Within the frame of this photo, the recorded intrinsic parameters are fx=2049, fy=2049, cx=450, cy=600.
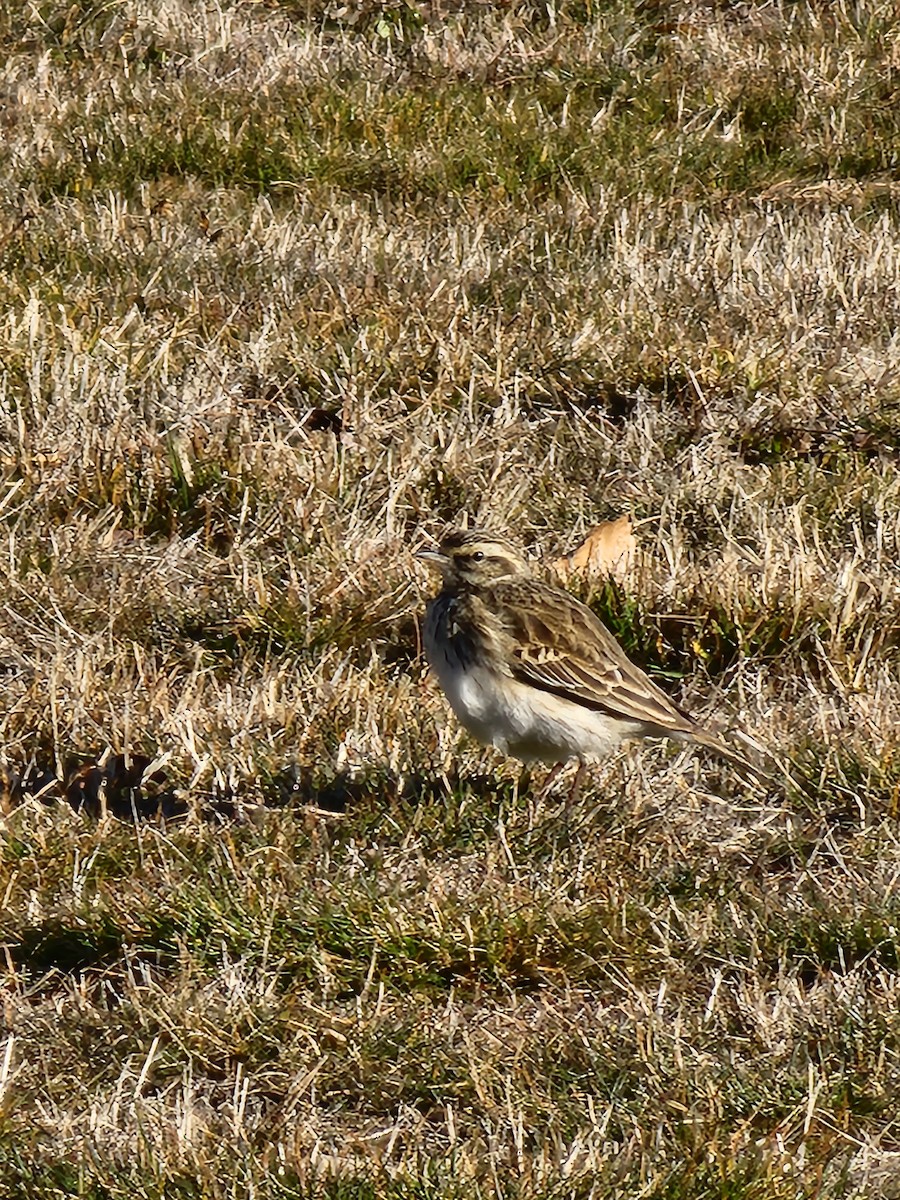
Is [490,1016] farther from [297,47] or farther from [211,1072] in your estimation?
[297,47]

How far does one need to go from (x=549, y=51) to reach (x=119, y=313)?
404 centimetres

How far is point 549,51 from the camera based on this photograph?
11617 millimetres

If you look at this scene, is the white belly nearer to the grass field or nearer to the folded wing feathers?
the folded wing feathers

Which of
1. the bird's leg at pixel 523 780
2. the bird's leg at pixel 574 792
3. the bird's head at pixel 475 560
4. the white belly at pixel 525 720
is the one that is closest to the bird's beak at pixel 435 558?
the bird's head at pixel 475 560

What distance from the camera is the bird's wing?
19.9 ft

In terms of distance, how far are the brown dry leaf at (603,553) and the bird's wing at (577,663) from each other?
→ 33.6 inches

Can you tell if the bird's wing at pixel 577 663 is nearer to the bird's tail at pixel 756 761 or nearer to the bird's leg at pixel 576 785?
the bird's tail at pixel 756 761

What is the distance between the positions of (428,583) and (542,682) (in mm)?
1206

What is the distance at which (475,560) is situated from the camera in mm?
6504

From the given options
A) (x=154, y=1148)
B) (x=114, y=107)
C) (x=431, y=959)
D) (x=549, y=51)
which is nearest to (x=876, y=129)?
(x=549, y=51)

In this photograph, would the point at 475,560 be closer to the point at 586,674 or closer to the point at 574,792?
the point at 586,674

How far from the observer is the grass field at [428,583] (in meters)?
4.84

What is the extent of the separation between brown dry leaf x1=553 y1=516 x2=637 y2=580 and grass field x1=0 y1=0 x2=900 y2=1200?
0.25 ft

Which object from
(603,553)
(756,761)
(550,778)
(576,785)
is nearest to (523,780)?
(550,778)
